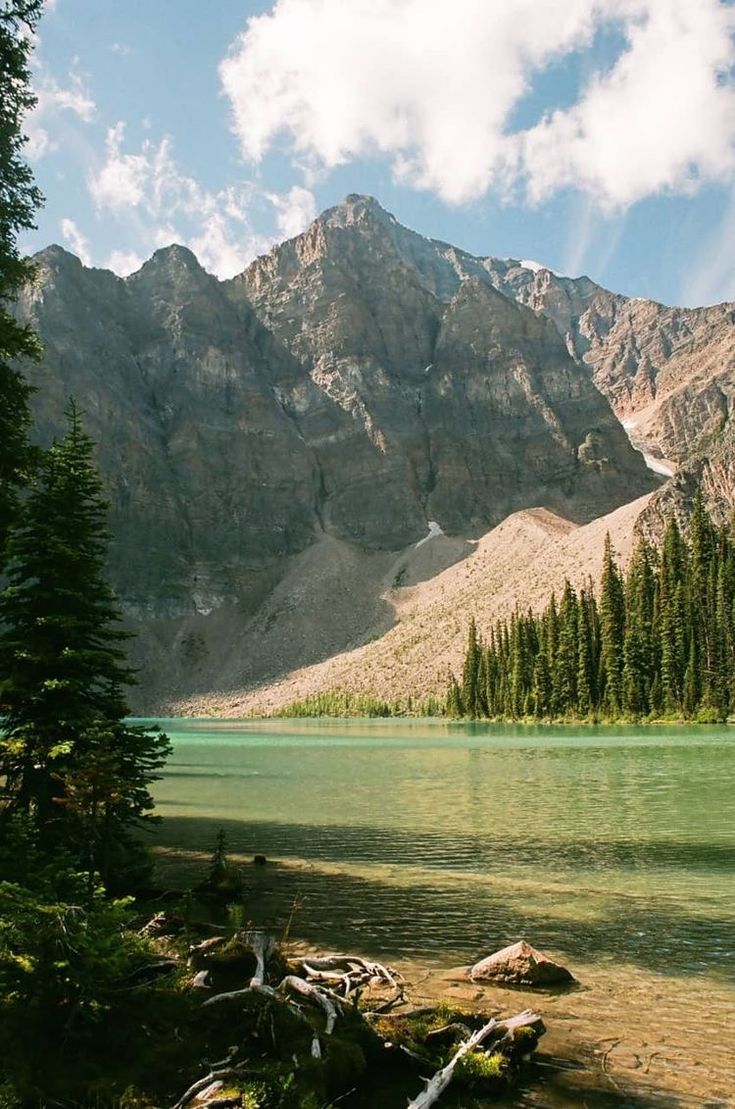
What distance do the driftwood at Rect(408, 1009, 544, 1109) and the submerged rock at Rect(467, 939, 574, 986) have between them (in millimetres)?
1979

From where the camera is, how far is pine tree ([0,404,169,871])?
585 inches

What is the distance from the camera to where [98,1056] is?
7.89m

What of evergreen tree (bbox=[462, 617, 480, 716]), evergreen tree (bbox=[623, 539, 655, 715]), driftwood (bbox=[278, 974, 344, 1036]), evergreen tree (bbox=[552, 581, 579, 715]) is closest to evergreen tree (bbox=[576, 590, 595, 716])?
evergreen tree (bbox=[552, 581, 579, 715])

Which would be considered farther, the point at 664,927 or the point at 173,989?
the point at 664,927

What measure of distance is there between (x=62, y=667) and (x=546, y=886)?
12385 mm

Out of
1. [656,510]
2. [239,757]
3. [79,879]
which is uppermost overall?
[656,510]

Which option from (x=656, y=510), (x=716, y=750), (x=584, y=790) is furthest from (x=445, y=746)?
(x=656, y=510)

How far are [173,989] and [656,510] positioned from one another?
582 ft

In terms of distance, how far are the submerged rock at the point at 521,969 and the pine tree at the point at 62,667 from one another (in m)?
6.75

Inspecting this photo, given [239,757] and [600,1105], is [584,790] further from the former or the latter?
[239,757]

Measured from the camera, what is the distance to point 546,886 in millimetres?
19266

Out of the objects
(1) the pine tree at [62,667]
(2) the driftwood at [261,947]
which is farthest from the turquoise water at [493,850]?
(2) the driftwood at [261,947]

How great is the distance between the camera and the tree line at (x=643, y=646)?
359 ft

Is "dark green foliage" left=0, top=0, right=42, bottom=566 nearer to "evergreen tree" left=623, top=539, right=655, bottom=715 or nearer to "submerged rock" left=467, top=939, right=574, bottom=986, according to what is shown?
"submerged rock" left=467, top=939, right=574, bottom=986
